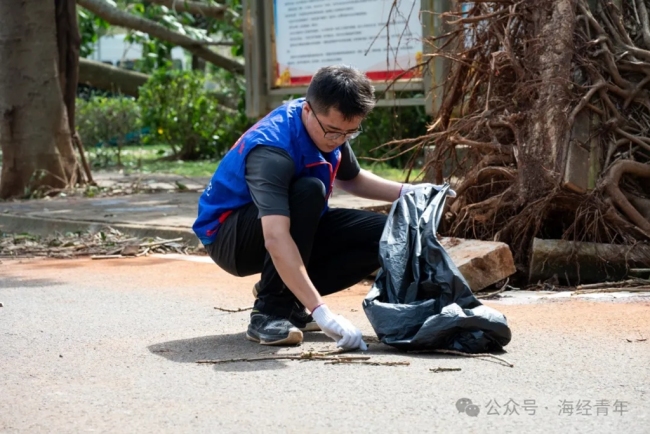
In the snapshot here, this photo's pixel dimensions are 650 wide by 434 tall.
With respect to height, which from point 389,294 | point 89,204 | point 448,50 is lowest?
point 89,204

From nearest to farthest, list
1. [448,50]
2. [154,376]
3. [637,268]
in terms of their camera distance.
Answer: [154,376], [637,268], [448,50]

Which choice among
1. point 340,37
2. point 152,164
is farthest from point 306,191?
point 152,164

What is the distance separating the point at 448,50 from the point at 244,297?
2175mm

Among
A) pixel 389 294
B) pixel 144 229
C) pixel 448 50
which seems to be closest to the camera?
pixel 389 294

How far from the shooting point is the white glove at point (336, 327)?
3.97 m

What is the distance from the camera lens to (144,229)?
7.88m

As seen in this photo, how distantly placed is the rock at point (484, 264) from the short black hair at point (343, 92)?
1520mm

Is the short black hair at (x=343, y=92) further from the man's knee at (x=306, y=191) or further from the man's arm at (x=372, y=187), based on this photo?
the man's arm at (x=372, y=187)

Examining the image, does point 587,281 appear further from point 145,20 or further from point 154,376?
point 145,20

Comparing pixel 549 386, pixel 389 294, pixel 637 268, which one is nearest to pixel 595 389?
pixel 549 386

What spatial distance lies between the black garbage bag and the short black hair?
50 centimetres

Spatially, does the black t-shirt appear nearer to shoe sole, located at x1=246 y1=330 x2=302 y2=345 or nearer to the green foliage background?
shoe sole, located at x1=246 y1=330 x2=302 y2=345

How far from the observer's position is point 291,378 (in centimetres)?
374

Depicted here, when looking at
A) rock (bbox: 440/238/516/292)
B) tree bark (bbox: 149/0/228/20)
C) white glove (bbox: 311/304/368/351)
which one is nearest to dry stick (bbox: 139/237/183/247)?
rock (bbox: 440/238/516/292)
